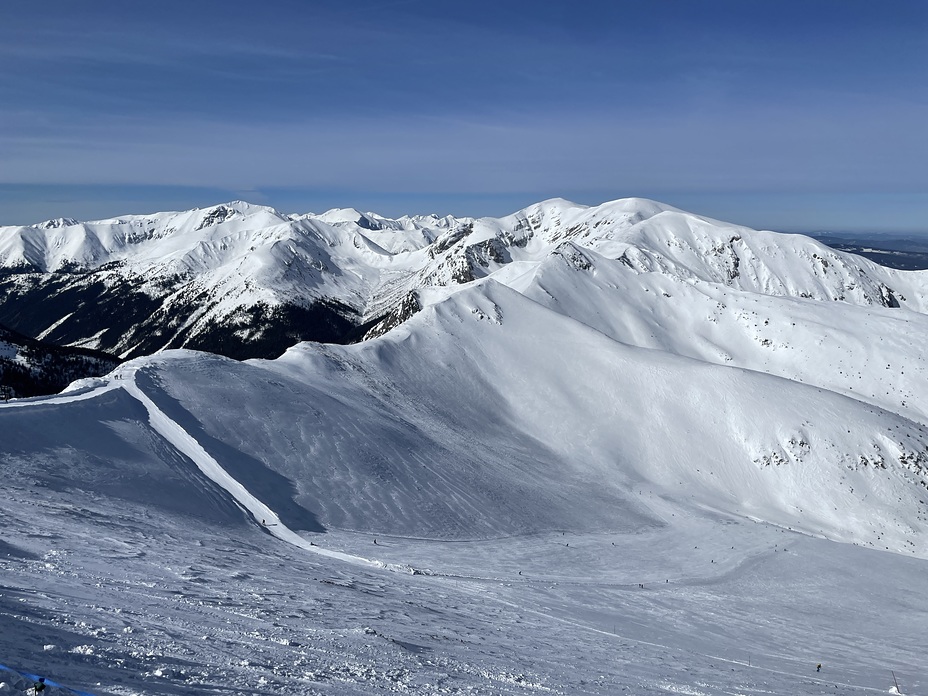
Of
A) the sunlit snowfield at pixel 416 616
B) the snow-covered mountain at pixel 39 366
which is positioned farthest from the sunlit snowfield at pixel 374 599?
the snow-covered mountain at pixel 39 366

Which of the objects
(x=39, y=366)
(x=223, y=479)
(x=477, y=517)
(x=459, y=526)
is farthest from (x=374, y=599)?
(x=39, y=366)

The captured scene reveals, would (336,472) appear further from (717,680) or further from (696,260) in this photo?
(696,260)

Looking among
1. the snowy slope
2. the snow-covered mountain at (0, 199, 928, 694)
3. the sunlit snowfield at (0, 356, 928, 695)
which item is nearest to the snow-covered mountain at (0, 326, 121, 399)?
the snow-covered mountain at (0, 199, 928, 694)

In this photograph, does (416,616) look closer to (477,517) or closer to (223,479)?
(223,479)

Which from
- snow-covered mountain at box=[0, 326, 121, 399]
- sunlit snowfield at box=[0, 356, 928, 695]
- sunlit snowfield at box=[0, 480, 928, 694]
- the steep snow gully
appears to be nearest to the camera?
sunlit snowfield at box=[0, 480, 928, 694]

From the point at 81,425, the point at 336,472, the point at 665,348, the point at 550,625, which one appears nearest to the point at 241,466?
the point at 336,472

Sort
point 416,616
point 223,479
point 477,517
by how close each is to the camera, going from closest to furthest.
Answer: point 416,616 → point 223,479 → point 477,517

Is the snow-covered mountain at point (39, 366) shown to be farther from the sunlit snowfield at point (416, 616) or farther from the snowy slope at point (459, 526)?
the sunlit snowfield at point (416, 616)

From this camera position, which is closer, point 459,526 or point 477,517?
point 459,526

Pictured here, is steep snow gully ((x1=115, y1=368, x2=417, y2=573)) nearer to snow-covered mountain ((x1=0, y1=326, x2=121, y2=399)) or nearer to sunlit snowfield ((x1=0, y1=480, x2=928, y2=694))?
sunlit snowfield ((x1=0, y1=480, x2=928, y2=694))
